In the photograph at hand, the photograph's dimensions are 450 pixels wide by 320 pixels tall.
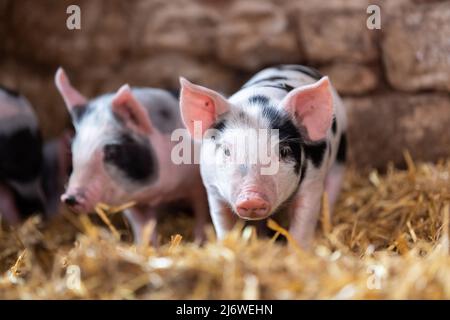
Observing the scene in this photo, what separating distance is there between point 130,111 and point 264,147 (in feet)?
2.93

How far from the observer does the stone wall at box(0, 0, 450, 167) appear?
3.68m

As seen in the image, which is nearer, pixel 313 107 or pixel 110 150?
pixel 313 107

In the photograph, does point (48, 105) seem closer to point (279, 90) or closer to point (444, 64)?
point (279, 90)

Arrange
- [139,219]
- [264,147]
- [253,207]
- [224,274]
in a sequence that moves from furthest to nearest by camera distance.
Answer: [139,219] → [264,147] → [253,207] → [224,274]

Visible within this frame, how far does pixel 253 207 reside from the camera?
2.22m

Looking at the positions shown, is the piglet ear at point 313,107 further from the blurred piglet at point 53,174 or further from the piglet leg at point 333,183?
the blurred piglet at point 53,174

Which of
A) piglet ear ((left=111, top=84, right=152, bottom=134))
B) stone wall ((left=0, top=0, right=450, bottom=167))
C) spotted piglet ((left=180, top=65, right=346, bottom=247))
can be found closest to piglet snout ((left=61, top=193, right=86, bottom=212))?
piglet ear ((left=111, top=84, right=152, bottom=134))

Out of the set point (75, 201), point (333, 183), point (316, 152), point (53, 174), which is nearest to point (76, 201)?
point (75, 201)

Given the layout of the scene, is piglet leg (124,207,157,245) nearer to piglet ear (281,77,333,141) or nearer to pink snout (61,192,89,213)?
pink snout (61,192,89,213)

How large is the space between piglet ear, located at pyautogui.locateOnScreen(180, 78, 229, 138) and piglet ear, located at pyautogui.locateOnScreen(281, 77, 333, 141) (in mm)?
236

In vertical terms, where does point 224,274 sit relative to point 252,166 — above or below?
below

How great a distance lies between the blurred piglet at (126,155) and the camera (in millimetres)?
2881

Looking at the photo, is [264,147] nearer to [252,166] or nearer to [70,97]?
[252,166]

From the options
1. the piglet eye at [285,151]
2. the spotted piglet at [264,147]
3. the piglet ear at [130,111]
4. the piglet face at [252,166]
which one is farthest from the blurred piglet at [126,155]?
the piglet eye at [285,151]
